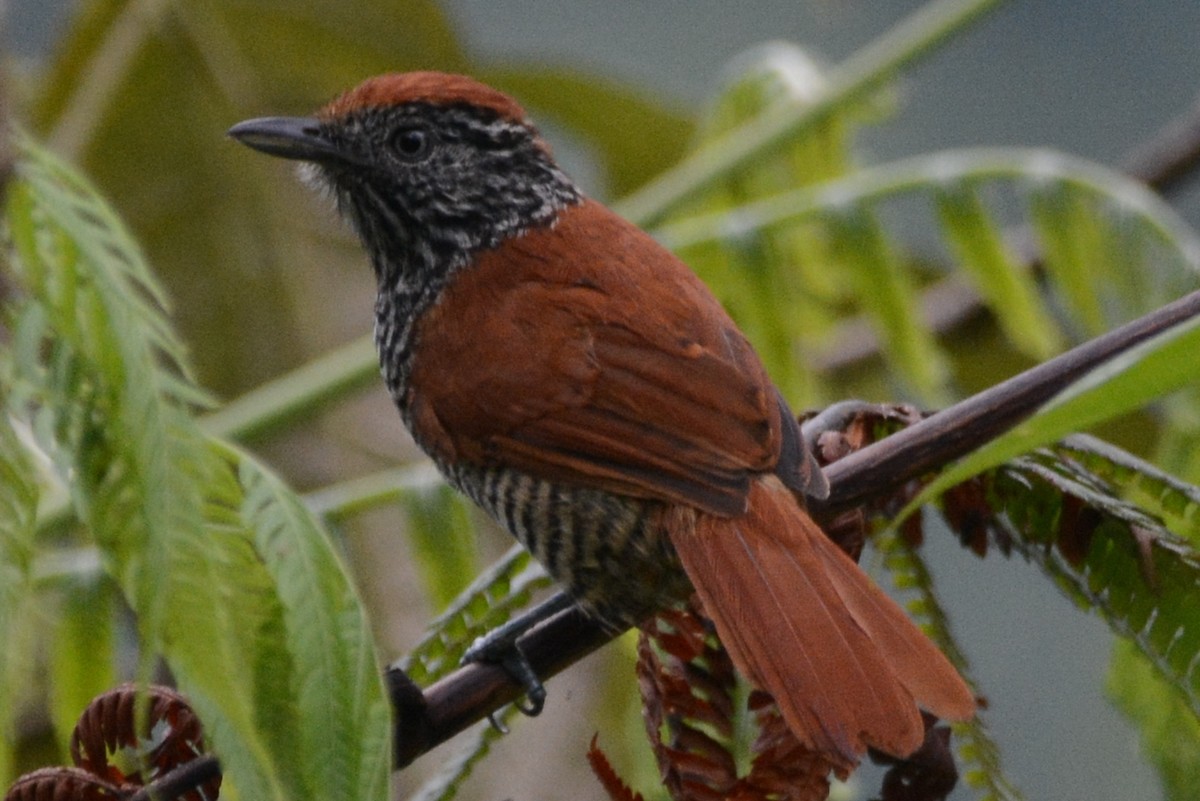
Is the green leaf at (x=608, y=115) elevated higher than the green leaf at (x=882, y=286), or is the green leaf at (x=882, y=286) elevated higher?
the green leaf at (x=608, y=115)

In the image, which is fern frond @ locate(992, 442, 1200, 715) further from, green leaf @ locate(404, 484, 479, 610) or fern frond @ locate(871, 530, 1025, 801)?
green leaf @ locate(404, 484, 479, 610)

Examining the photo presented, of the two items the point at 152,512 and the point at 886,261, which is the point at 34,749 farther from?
the point at 152,512

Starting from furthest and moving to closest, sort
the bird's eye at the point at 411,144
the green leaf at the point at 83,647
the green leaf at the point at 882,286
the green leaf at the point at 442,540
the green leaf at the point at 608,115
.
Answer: the green leaf at the point at 608,115 < the bird's eye at the point at 411,144 < the green leaf at the point at 882,286 < the green leaf at the point at 442,540 < the green leaf at the point at 83,647

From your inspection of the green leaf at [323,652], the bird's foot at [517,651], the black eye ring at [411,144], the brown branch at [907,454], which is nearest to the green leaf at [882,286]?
the black eye ring at [411,144]

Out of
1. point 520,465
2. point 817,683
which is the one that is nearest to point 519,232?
point 520,465

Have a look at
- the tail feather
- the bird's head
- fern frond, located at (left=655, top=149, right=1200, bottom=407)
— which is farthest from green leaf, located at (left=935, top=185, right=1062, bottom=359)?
the tail feather

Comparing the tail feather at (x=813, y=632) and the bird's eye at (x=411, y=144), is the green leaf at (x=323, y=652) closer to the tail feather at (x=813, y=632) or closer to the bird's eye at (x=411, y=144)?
the tail feather at (x=813, y=632)

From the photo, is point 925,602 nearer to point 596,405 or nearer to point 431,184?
point 596,405

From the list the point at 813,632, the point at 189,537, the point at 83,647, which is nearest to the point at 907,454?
the point at 813,632
